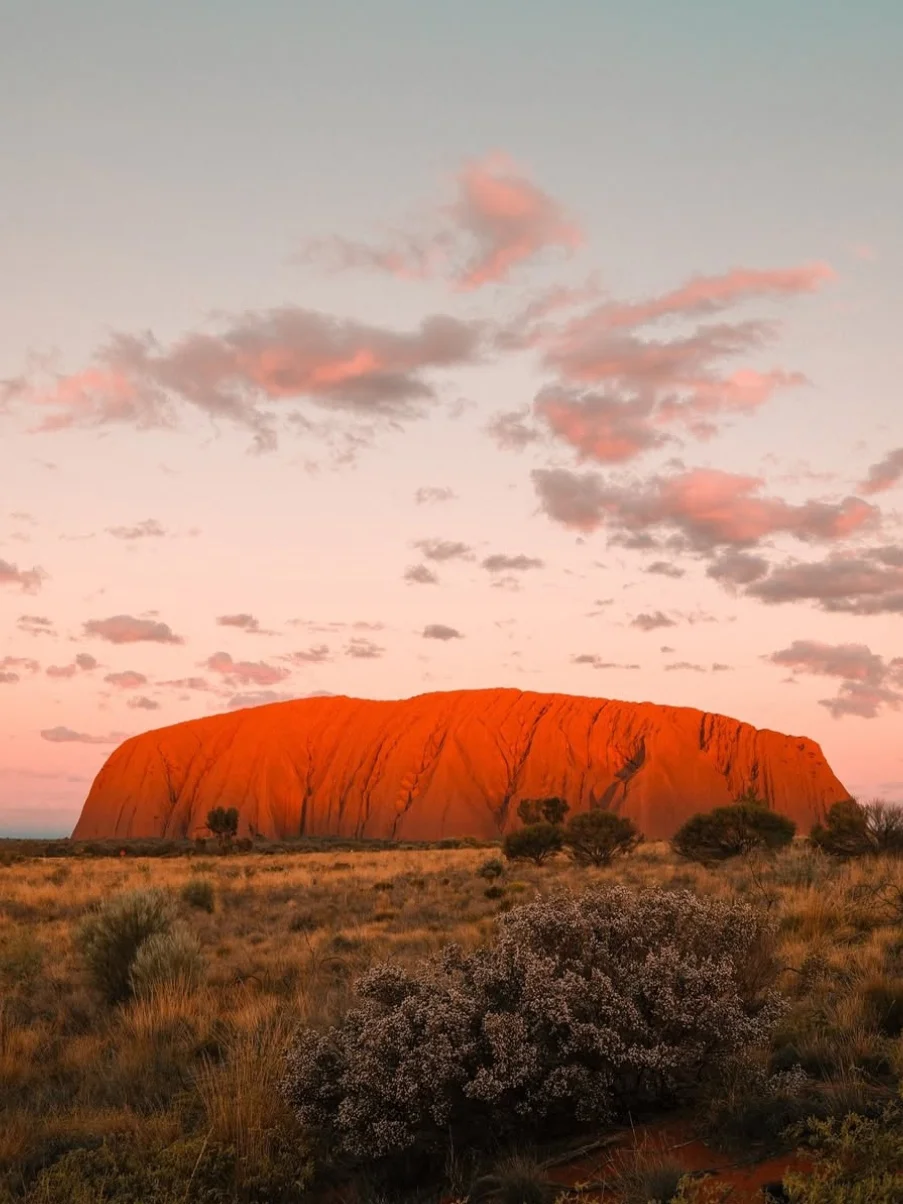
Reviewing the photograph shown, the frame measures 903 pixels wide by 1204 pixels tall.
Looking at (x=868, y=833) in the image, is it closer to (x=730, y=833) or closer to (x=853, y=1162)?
(x=730, y=833)

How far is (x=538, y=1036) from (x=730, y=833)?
25.5 meters

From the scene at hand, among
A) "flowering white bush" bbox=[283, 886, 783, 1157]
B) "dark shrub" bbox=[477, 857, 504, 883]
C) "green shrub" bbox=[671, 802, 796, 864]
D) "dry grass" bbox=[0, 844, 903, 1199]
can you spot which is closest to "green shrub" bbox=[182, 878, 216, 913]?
"dry grass" bbox=[0, 844, 903, 1199]

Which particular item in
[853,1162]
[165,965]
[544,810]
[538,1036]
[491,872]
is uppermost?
[538,1036]

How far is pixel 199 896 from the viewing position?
21.5 m

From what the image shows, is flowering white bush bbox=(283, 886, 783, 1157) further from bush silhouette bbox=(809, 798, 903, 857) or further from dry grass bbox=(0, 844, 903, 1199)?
bush silhouette bbox=(809, 798, 903, 857)

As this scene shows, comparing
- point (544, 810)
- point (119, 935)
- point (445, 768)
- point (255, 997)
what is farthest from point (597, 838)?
point (445, 768)

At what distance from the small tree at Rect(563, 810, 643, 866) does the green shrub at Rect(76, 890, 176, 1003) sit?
2039 centimetres

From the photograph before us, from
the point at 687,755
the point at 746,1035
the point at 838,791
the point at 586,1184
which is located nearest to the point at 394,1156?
the point at 586,1184

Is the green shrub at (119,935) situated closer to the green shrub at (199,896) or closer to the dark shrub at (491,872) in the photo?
the green shrub at (199,896)

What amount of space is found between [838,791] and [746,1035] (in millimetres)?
92554

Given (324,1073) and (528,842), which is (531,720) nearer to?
(528,842)

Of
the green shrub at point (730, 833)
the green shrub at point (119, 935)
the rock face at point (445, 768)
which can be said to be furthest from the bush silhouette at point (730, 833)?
the rock face at point (445, 768)

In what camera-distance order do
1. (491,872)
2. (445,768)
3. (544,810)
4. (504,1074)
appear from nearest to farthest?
(504,1074) → (491,872) → (544,810) → (445,768)

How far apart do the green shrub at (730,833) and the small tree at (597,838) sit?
226 centimetres
